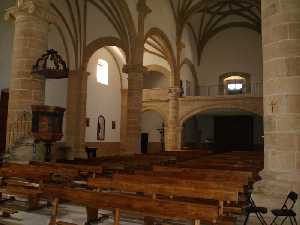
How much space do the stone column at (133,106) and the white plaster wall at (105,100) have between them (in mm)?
5381

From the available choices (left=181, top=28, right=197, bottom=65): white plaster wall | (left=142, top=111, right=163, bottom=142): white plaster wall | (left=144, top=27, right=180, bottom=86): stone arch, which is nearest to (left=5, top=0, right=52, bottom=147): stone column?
(left=144, top=27, right=180, bottom=86): stone arch

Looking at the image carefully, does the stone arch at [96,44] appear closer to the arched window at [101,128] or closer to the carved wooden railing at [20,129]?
the arched window at [101,128]

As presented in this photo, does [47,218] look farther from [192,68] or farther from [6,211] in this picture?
[192,68]

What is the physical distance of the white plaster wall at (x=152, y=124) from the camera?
Result: 82.1 feet

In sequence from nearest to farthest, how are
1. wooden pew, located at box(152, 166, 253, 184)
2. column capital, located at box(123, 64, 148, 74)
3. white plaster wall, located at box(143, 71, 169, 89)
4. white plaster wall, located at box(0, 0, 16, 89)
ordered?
wooden pew, located at box(152, 166, 253, 184), white plaster wall, located at box(0, 0, 16, 89), column capital, located at box(123, 64, 148, 74), white plaster wall, located at box(143, 71, 169, 89)

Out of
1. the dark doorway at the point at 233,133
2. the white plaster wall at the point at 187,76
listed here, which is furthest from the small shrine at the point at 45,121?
the dark doorway at the point at 233,133

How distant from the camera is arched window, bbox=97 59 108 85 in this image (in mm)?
20509

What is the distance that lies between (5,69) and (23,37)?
6046 millimetres

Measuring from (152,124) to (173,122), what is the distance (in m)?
5.22

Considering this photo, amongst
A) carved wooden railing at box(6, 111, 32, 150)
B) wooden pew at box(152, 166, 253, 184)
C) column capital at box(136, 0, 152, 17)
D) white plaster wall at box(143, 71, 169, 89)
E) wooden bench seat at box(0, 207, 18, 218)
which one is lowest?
wooden bench seat at box(0, 207, 18, 218)

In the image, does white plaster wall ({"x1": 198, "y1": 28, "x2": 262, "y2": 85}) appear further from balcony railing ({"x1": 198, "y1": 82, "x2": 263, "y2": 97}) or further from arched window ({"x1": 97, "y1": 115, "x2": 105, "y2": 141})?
arched window ({"x1": 97, "y1": 115, "x2": 105, "y2": 141})

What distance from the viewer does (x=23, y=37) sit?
7695mm

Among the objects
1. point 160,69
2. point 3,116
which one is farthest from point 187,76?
point 3,116

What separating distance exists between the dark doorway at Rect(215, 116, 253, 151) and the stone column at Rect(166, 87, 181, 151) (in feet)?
20.1
